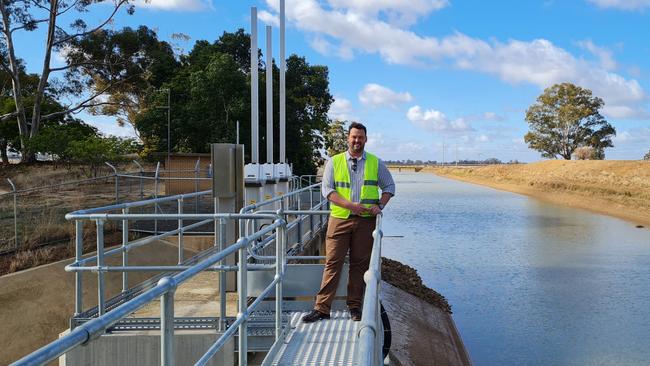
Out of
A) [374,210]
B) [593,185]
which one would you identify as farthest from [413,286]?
[593,185]

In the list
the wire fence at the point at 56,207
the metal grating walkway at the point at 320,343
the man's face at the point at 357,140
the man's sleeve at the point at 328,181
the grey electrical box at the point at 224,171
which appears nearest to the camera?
the metal grating walkway at the point at 320,343

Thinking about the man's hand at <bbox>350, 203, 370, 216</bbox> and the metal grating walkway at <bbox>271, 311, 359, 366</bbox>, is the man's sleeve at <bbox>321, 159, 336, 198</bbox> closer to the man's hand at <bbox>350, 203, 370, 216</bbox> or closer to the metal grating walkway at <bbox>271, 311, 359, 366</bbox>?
the man's hand at <bbox>350, 203, 370, 216</bbox>

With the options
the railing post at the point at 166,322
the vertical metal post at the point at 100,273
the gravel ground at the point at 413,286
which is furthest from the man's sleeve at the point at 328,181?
the gravel ground at the point at 413,286

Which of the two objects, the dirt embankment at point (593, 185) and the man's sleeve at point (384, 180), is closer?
the man's sleeve at point (384, 180)

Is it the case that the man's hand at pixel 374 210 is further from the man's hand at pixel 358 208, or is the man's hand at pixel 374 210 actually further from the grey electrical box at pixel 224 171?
the grey electrical box at pixel 224 171

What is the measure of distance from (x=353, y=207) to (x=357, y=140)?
0.62 metres

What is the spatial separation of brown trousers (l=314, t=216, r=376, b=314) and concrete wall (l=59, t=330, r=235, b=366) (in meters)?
1.14

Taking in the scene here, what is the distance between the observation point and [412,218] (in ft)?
124

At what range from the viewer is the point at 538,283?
62.3 feet

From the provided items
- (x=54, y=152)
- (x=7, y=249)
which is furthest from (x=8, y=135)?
(x=7, y=249)

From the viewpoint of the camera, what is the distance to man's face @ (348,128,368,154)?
533 cm

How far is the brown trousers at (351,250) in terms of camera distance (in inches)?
220

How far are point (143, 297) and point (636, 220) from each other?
141 ft

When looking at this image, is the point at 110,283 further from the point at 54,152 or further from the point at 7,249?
the point at 54,152
